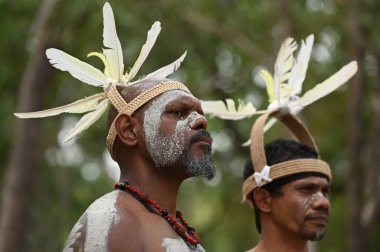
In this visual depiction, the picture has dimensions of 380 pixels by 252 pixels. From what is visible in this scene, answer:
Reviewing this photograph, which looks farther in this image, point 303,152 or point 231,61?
point 231,61

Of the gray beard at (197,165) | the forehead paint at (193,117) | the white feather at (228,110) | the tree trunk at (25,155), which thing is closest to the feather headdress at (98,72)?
the forehead paint at (193,117)

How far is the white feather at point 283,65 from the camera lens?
708 cm

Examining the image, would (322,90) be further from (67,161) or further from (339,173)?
(67,161)

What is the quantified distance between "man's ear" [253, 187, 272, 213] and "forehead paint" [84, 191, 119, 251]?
2324mm

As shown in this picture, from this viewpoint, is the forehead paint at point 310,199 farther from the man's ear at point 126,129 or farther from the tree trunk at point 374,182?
the tree trunk at point 374,182

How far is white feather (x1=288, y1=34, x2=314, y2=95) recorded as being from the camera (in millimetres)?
7035

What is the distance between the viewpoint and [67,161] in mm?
22328

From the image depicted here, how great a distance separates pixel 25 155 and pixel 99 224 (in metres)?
7.64

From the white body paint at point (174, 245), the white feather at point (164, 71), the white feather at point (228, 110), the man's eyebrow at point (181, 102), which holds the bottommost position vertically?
the white feather at point (228, 110)

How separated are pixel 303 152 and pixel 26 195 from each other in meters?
5.66

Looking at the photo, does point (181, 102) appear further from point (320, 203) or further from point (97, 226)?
point (320, 203)

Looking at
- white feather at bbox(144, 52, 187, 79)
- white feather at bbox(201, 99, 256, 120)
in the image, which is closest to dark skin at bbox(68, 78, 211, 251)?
white feather at bbox(144, 52, 187, 79)

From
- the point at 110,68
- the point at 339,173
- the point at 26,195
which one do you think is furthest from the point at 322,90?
the point at 339,173

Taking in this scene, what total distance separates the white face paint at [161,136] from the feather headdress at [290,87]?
198 cm
